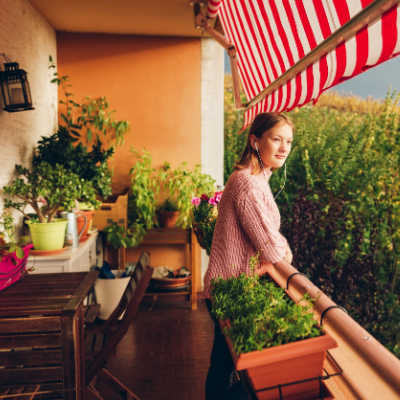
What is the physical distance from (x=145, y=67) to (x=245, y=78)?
2214mm

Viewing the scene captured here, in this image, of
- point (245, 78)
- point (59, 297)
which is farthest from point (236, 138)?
point (59, 297)

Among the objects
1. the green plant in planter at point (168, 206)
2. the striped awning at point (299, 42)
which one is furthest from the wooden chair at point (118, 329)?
the green plant in planter at point (168, 206)

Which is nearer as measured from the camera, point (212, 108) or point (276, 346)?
point (276, 346)

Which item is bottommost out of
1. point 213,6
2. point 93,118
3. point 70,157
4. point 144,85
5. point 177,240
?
point 177,240

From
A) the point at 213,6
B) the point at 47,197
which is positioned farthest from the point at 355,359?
the point at 213,6

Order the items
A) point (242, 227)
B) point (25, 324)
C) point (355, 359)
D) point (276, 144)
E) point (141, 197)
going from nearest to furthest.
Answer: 1. point (355, 359)
2. point (25, 324)
3. point (242, 227)
4. point (276, 144)
5. point (141, 197)

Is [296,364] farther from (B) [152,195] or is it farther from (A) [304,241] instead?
(B) [152,195]

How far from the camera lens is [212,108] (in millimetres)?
4379

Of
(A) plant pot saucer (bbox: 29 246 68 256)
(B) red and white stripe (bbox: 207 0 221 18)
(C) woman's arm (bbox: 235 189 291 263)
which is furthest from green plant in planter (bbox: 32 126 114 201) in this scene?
(C) woman's arm (bbox: 235 189 291 263)

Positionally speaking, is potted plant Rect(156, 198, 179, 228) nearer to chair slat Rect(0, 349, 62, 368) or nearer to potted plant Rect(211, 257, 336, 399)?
chair slat Rect(0, 349, 62, 368)

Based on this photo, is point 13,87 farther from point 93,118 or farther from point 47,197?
point 93,118

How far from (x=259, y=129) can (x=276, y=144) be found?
11 centimetres

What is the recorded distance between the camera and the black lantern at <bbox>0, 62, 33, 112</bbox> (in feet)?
8.23

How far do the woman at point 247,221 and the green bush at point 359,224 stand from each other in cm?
220
